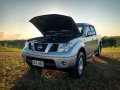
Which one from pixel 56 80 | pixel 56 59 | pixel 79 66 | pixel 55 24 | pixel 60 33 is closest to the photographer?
pixel 56 59

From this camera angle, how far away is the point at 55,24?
7.87 meters

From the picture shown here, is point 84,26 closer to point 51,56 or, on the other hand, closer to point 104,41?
point 51,56

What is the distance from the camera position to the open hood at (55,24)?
281 inches

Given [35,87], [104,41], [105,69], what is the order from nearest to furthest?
[35,87]
[105,69]
[104,41]

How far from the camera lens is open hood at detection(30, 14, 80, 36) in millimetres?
7137

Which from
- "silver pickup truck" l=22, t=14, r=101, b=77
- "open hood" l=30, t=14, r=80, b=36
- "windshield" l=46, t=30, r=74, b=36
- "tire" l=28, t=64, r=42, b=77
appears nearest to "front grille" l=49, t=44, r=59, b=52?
"silver pickup truck" l=22, t=14, r=101, b=77

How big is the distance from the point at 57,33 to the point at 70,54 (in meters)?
1.97

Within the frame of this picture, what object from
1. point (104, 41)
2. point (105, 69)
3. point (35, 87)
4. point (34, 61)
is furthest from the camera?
point (104, 41)

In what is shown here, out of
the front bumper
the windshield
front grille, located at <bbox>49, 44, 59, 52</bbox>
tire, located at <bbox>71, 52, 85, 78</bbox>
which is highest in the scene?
the windshield

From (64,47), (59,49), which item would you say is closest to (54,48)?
(59,49)

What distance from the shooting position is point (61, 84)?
21.0ft

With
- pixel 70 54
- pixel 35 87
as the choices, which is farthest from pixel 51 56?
pixel 35 87

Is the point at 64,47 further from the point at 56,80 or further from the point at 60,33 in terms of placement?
the point at 60,33

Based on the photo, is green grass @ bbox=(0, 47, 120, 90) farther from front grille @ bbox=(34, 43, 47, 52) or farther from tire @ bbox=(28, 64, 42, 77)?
front grille @ bbox=(34, 43, 47, 52)
